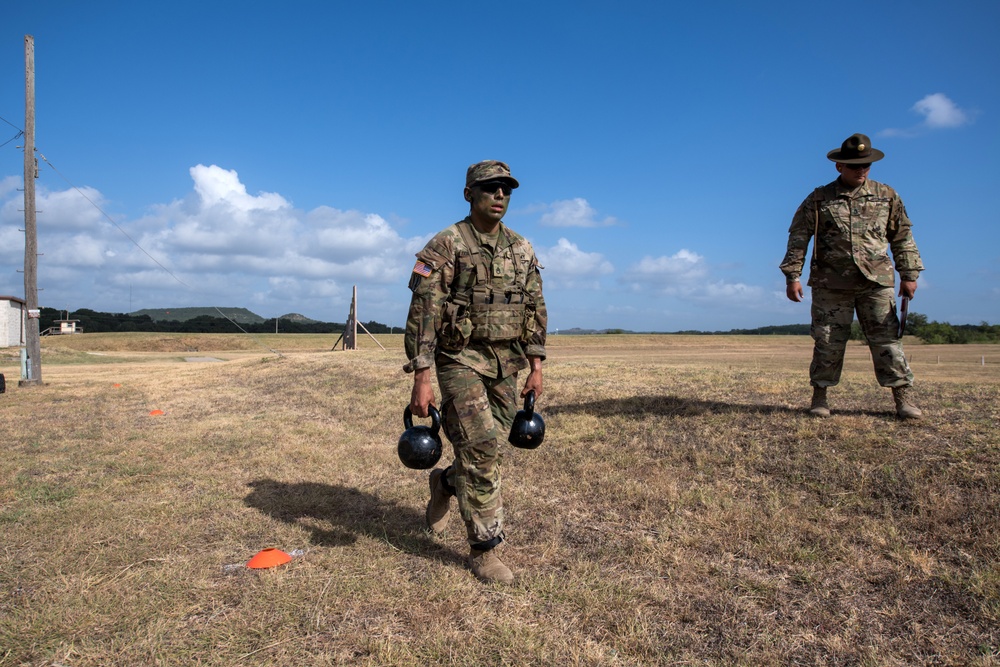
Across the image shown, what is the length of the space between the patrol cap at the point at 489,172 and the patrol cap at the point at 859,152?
3478 millimetres

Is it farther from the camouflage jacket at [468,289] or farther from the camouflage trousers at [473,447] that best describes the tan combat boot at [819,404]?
the camouflage trousers at [473,447]

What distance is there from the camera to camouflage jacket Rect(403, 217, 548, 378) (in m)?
4.35

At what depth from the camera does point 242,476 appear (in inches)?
281

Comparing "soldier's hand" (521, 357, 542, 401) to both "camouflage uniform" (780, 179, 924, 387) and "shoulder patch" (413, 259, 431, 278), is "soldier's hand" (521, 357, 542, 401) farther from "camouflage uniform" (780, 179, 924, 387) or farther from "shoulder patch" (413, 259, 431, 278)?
"camouflage uniform" (780, 179, 924, 387)

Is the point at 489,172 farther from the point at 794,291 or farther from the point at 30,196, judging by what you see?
the point at 30,196

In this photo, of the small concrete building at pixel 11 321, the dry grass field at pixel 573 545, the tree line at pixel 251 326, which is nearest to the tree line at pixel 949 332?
the tree line at pixel 251 326

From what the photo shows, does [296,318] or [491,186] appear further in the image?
[296,318]

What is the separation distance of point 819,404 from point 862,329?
2.94 feet

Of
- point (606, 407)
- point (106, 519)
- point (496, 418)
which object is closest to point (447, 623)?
point (496, 418)

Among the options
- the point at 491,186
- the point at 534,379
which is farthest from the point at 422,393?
the point at 491,186

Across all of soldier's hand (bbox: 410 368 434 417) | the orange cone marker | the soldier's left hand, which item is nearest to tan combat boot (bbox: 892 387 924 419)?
the soldier's left hand

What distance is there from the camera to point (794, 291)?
20.9 ft

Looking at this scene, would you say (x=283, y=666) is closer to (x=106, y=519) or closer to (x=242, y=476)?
(x=106, y=519)

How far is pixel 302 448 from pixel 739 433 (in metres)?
5.31
